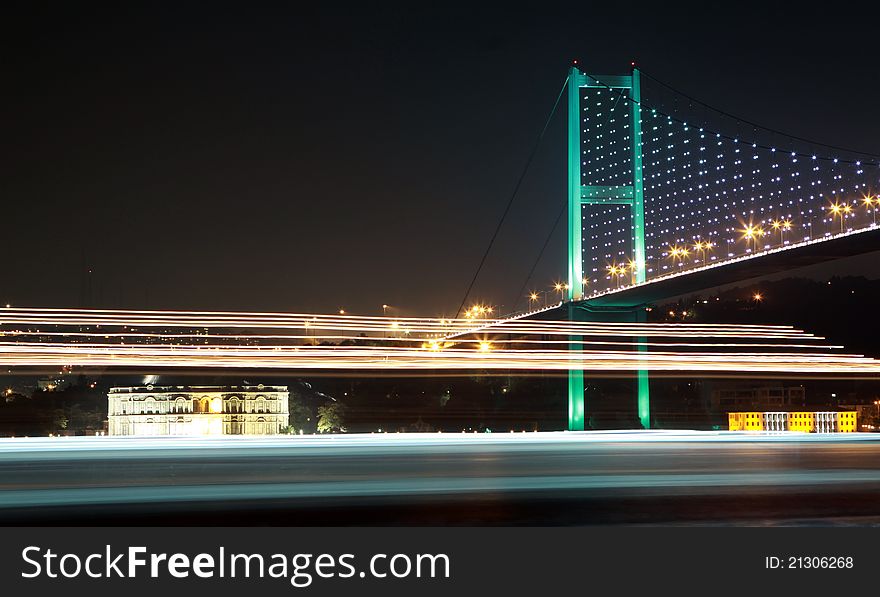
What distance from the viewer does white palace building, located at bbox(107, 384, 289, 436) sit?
9288 centimetres

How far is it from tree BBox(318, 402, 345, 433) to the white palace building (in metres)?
6.13

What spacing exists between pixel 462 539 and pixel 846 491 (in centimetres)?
650

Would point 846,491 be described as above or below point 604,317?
below

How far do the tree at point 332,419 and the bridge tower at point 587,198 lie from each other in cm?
4174

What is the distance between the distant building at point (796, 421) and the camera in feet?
196

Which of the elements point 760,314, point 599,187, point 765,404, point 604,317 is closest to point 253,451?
point 604,317

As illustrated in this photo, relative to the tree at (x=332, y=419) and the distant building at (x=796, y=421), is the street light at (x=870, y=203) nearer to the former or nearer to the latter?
the distant building at (x=796, y=421)

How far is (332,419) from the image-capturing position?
86.4 metres

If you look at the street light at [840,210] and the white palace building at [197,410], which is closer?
the street light at [840,210]

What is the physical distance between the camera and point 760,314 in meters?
74.6

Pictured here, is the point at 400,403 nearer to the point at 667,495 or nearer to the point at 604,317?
the point at 604,317

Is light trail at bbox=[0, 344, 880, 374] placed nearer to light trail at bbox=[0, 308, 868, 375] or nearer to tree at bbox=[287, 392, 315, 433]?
light trail at bbox=[0, 308, 868, 375]

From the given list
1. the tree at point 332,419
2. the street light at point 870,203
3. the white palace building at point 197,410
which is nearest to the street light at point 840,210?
the street light at point 870,203

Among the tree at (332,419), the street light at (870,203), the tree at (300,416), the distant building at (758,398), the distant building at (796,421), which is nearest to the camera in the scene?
the street light at (870,203)
